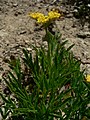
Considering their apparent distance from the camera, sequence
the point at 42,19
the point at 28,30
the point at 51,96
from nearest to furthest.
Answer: the point at 51,96 → the point at 42,19 → the point at 28,30

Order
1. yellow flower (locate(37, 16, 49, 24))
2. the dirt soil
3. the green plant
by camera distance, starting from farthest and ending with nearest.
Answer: the dirt soil → yellow flower (locate(37, 16, 49, 24)) → the green plant

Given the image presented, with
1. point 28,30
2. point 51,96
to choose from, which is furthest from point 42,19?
point 28,30

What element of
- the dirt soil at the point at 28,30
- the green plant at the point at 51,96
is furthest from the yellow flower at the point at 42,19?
the dirt soil at the point at 28,30

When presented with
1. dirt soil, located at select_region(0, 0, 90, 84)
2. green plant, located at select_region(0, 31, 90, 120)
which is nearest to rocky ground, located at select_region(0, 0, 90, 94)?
dirt soil, located at select_region(0, 0, 90, 84)

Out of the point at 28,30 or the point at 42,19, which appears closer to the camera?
the point at 42,19

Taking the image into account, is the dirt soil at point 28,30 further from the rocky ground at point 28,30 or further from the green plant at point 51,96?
the green plant at point 51,96

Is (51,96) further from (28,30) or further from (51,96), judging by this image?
(28,30)

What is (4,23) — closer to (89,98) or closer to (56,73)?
(56,73)

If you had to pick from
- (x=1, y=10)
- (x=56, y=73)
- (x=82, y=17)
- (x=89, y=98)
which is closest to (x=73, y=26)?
(x=82, y=17)

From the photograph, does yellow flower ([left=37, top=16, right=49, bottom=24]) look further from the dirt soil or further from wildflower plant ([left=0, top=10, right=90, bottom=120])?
the dirt soil
